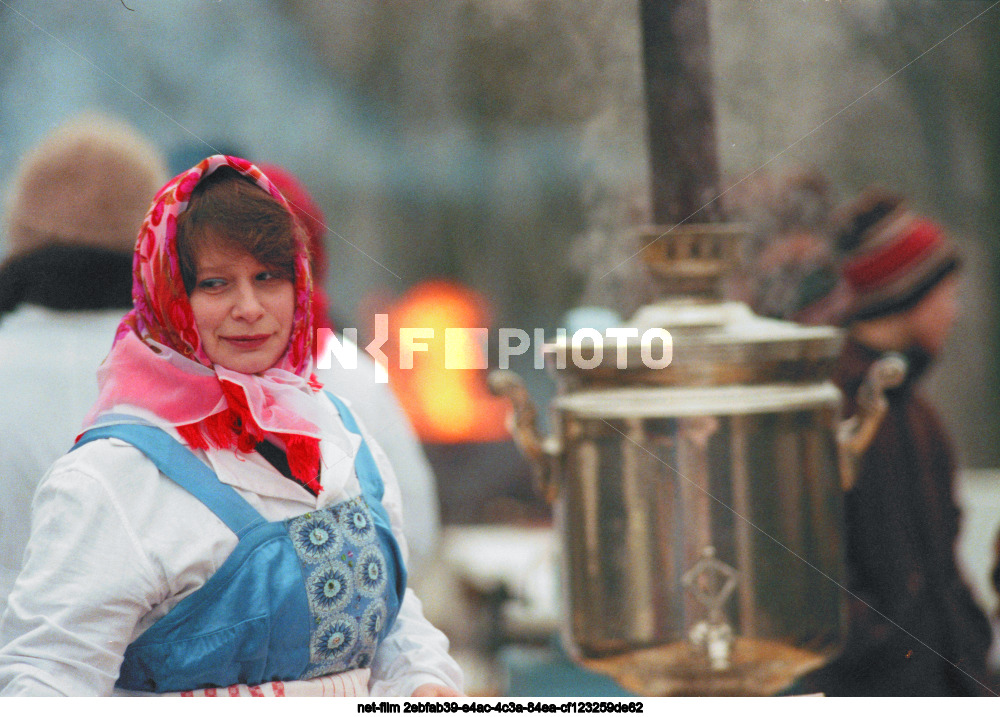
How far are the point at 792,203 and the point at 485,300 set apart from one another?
49 cm

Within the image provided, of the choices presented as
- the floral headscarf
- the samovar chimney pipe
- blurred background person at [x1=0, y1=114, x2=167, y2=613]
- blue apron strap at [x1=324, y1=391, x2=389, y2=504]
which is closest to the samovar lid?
the samovar chimney pipe

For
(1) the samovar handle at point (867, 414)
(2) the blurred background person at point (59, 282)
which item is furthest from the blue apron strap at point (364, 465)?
(1) the samovar handle at point (867, 414)

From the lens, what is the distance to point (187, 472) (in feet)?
3.55

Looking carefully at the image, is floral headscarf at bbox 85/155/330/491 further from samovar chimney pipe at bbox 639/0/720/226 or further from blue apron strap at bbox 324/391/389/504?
samovar chimney pipe at bbox 639/0/720/226

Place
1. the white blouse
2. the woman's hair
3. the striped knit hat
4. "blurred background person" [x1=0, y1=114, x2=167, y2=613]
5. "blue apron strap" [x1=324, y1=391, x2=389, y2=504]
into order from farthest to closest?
the striped knit hat → "blurred background person" [x1=0, y1=114, x2=167, y2=613] → "blue apron strap" [x1=324, y1=391, x2=389, y2=504] → the woman's hair → the white blouse

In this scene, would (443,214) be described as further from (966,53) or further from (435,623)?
(966,53)

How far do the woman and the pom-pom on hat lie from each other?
0.29 meters

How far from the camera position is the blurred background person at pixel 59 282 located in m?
1.35

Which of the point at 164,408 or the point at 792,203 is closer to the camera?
the point at 164,408

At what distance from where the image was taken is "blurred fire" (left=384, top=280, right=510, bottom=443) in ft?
4.73

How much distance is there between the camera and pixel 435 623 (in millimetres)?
1404

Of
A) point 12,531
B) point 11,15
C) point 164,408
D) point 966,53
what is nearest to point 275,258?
point 164,408

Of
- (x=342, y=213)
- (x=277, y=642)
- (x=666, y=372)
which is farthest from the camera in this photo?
(x=342, y=213)

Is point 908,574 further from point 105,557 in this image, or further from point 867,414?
point 105,557
